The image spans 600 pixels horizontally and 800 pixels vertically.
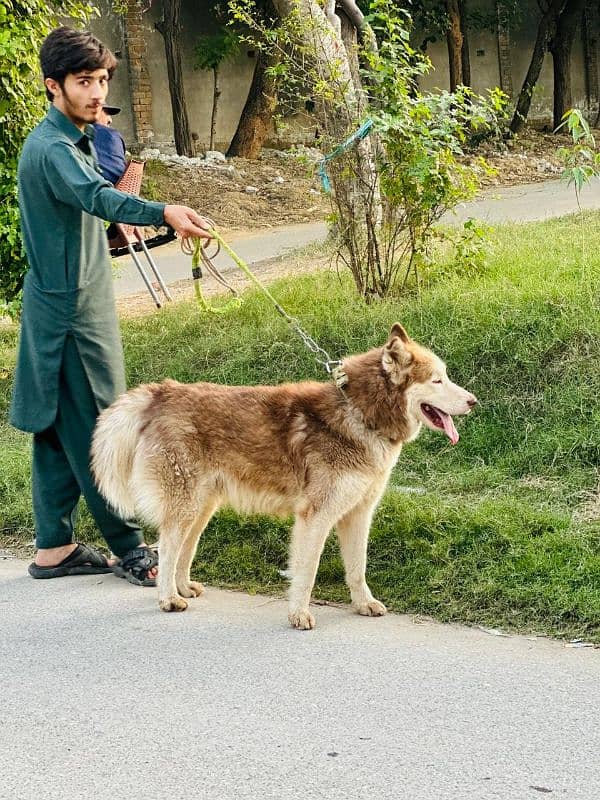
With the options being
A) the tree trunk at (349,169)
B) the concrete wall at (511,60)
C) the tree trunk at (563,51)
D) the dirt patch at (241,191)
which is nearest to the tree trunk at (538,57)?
the tree trunk at (563,51)

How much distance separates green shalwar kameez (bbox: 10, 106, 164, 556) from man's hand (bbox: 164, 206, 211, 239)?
45 centimetres

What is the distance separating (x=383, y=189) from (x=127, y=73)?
50.8 ft

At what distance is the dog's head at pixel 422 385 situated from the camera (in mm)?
5016

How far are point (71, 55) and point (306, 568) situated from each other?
8.58 feet

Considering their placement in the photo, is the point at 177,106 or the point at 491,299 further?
the point at 177,106

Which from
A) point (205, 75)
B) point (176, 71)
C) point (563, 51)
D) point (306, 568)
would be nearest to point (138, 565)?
point (306, 568)

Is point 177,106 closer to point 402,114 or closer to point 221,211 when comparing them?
point 221,211

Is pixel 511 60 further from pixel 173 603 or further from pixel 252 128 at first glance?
pixel 173 603

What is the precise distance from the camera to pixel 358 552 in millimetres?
5133

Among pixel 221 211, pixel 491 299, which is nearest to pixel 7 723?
pixel 491 299

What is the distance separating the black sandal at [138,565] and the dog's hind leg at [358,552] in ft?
3.57

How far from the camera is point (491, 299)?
7.86m

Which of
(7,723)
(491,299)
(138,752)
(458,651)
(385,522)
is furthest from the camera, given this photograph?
(491,299)

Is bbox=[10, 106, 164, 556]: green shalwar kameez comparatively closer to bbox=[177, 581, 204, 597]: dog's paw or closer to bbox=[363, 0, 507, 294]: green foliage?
bbox=[177, 581, 204, 597]: dog's paw
